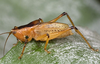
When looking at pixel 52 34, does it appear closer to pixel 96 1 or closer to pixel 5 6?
pixel 5 6

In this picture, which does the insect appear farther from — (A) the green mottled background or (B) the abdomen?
(A) the green mottled background

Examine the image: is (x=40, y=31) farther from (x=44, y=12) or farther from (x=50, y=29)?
(x=44, y=12)

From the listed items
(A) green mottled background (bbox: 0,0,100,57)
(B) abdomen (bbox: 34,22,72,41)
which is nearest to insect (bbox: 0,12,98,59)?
(B) abdomen (bbox: 34,22,72,41)

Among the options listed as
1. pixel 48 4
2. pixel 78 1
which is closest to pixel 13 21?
pixel 48 4

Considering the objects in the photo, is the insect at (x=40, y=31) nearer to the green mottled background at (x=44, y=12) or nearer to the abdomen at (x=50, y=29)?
the abdomen at (x=50, y=29)

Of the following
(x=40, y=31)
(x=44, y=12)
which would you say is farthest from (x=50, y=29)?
(x=44, y=12)

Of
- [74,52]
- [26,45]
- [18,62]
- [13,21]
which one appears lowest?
[74,52]

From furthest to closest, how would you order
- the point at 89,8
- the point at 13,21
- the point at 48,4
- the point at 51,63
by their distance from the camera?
the point at 89,8, the point at 48,4, the point at 13,21, the point at 51,63

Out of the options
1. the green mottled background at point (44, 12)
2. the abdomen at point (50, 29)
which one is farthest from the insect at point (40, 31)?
Answer: the green mottled background at point (44, 12)
